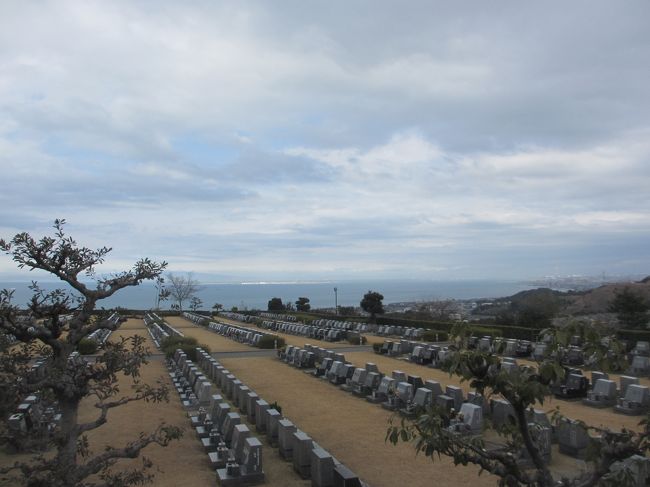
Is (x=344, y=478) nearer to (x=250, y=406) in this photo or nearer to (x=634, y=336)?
(x=250, y=406)

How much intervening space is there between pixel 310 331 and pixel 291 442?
20.2m

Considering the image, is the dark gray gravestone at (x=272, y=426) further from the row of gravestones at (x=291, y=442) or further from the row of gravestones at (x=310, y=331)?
the row of gravestones at (x=310, y=331)

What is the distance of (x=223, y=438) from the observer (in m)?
8.85

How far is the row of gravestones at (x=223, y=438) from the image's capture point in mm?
7289

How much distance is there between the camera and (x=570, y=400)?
1245 cm

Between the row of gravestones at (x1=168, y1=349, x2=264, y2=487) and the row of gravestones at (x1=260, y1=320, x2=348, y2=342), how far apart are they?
13419 mm

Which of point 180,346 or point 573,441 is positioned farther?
point 180,346

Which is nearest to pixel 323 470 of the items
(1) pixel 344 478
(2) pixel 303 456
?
(1) pixel 344 478

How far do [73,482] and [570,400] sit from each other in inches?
454

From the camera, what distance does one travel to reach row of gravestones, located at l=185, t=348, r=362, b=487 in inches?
267

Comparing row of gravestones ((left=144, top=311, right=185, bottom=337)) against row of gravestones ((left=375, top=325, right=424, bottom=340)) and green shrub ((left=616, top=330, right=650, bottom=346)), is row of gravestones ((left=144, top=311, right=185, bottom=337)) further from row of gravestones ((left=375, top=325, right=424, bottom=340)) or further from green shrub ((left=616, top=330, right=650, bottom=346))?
green shrub ((left=616, top=330, right=650, bottom=346))

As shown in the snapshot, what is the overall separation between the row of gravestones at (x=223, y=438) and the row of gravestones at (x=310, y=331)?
44.0ft

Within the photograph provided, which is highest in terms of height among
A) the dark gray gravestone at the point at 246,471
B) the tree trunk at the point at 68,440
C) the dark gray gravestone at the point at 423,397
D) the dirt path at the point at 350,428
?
the tree trunk at the point at 68,440

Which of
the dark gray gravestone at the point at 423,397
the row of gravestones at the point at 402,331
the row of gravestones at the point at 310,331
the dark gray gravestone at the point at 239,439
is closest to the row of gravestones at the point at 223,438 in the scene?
the dark gray gravestone at the point at 239,439
